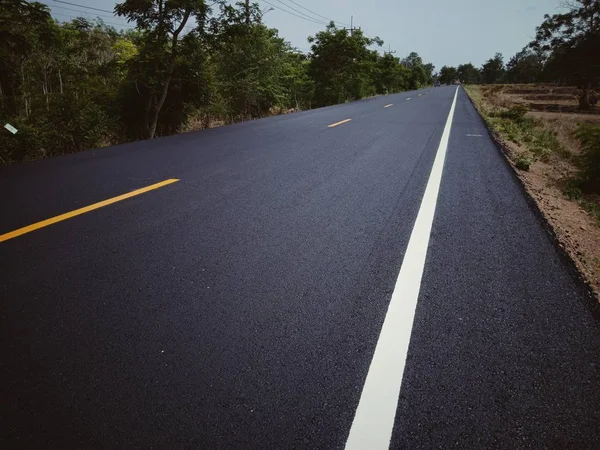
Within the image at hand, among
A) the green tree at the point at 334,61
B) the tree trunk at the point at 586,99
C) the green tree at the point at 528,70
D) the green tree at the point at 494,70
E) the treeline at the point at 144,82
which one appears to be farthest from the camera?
the green tree at the point at 494,70

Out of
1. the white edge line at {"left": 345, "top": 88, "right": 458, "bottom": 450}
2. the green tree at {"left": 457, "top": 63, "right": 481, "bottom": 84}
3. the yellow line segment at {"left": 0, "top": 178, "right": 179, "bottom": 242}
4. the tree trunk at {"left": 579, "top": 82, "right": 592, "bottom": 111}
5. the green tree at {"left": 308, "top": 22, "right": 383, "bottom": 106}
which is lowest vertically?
the white edge line at {"left": 345, "top": 88, "right": 458, "bottom": 450}

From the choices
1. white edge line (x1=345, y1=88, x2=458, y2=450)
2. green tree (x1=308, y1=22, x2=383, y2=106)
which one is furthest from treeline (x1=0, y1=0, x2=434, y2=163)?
white edge line (x1=345, y1=88, x2=458, y2=450)

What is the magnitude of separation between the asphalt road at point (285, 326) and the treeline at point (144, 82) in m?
5.35

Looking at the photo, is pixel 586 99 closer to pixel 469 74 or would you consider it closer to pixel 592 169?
pixel 592 169

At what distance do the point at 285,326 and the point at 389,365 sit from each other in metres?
0.62

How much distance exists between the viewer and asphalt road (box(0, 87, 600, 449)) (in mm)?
1460

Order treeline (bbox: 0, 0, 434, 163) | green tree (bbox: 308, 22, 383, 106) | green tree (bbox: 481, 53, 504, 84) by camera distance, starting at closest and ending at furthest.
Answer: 1. treeline (bbox: 0, 0, 434, 163)
2. green tree (bbox: 308, 22, 383, 106)
3. green tree (bbox: 481, 53, 504, 84)

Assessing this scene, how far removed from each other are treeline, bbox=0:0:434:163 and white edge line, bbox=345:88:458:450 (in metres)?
8.12

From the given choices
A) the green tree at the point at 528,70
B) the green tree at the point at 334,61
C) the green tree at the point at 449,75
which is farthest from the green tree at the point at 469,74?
the green tree at the point at 334,61

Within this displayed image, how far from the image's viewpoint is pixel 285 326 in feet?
6.63

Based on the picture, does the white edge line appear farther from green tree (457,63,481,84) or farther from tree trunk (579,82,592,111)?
green tree (457,63,481,84)

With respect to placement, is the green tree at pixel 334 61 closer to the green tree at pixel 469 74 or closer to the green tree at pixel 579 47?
the green tree at pixel 579 47

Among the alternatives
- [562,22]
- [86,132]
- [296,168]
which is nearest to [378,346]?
[296,168]

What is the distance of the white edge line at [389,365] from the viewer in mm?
1426
